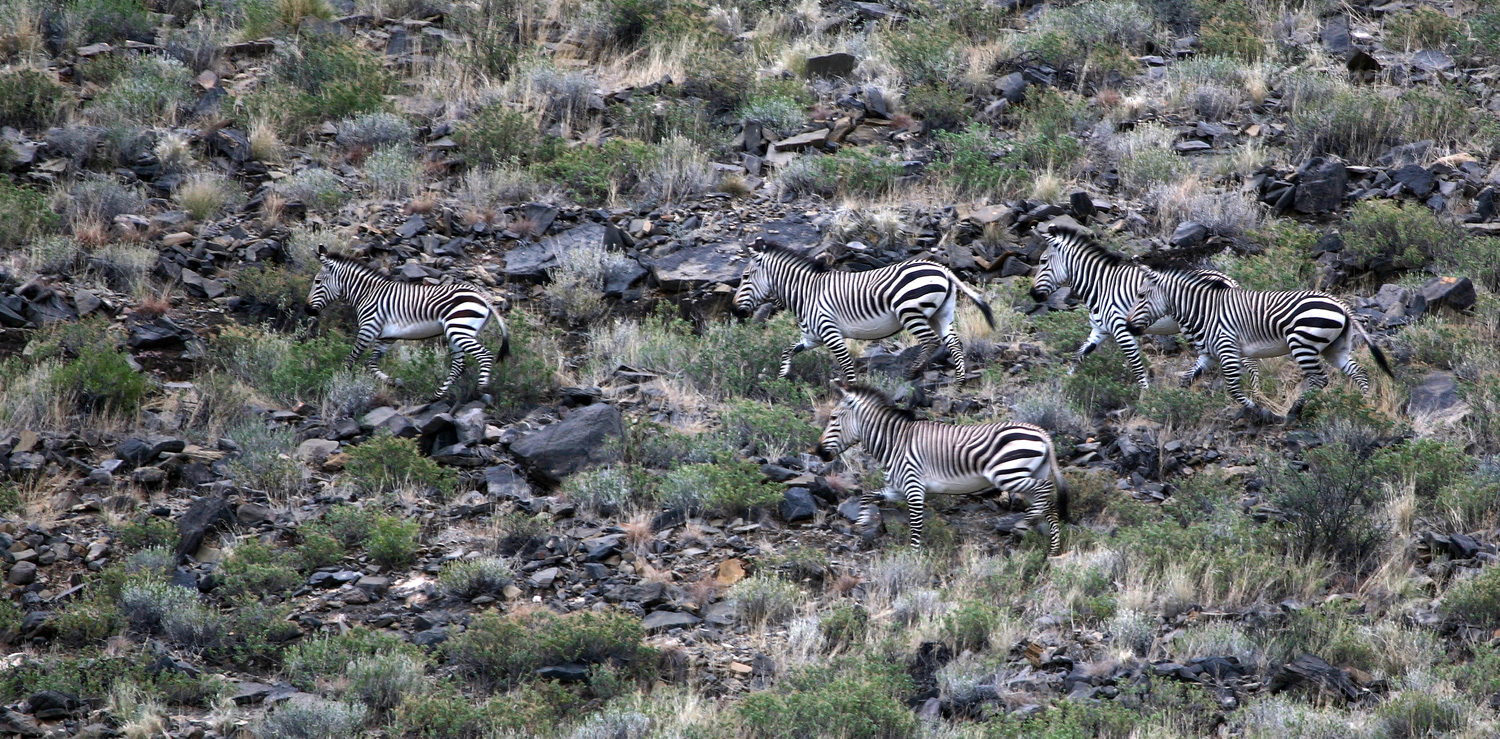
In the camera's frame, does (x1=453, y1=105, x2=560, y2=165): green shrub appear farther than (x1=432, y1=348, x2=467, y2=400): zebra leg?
Yes

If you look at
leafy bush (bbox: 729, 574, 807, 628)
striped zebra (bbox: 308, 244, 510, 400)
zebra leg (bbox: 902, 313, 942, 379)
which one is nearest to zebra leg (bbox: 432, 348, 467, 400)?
striped zebra (bbox: 308, 244, 510, 400)

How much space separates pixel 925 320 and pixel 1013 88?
319 inches

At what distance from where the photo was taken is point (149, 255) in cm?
1598

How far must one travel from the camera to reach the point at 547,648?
9109mm

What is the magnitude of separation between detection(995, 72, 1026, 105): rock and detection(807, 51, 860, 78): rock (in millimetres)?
2557

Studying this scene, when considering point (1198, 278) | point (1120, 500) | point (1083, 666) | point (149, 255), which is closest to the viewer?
point (1083, 666)

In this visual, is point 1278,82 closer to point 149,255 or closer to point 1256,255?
point 1256,255

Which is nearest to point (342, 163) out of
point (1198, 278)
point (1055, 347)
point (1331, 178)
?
point (1055, 347)

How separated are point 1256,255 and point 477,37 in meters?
13.8

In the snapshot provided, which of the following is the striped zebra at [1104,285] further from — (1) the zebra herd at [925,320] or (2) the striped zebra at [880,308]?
(2) the striped zebra at [880,308]

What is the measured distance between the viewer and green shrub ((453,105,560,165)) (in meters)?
19.1

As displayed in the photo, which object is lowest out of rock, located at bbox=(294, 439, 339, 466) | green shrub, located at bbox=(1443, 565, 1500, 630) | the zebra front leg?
the zebra front leg

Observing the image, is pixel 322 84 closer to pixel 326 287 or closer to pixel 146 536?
pixel 326 287

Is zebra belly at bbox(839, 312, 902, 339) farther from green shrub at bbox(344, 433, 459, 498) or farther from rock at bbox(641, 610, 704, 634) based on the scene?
rock at bbox(641, 610, 704, 634)
